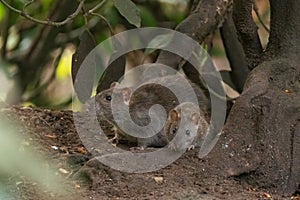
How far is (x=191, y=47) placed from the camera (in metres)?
3.42

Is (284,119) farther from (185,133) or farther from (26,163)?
(26,163)

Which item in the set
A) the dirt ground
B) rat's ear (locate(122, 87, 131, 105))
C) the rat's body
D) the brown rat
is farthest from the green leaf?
rat's ear (locate(122, 87, 131, 105))

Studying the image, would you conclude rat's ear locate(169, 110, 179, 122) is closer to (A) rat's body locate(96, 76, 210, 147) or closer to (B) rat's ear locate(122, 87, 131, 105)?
(A) rat's body locate(96, 76, 210, 147)

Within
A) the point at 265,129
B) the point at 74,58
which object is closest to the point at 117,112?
the point at 74,58

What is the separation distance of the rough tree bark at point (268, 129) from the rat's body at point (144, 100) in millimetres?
562

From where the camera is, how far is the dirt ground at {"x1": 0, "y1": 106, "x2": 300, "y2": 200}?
83.0 inches

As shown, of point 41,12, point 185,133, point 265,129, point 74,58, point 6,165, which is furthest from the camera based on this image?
point 41,12

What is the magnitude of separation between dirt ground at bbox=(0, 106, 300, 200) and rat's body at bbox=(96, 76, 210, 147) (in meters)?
0.61

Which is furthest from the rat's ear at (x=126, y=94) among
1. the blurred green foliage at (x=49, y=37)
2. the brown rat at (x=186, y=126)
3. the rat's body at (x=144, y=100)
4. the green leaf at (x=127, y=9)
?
the green leaf at (x=127, y=9)

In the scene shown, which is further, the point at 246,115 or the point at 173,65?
the point at 173,65

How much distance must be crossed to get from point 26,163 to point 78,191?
4.99 ft

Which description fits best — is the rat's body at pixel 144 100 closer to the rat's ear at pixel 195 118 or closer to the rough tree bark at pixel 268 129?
the rat's ear at pixel 195 118

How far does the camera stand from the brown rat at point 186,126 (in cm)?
284

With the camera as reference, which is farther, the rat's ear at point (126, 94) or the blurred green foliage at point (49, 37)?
the blurred green foliage at point (49, 37)
